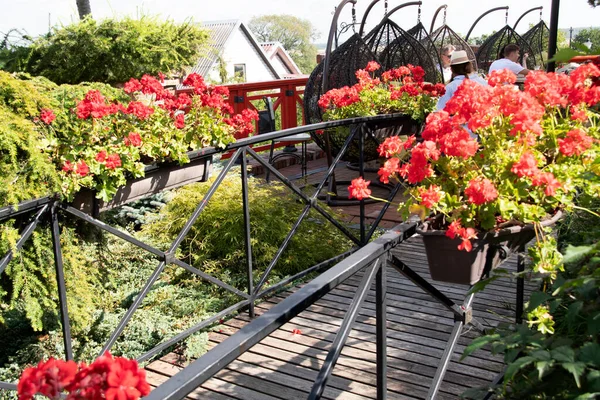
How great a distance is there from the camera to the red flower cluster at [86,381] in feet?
2.45

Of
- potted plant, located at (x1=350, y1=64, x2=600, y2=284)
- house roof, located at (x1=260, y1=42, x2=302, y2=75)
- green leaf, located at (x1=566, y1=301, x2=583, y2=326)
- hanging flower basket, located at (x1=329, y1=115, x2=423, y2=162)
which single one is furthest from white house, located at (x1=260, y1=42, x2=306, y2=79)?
green leaf, located at (x1=566, y1=301, x2=583, y2=326)

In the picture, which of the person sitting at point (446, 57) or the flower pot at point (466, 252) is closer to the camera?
the flower pot at point (466, 252)

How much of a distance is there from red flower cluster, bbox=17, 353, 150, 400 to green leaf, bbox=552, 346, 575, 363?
0.71 metres

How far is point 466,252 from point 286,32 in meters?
71.2

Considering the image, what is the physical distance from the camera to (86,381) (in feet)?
2.51

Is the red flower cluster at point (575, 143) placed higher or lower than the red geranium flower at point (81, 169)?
higher

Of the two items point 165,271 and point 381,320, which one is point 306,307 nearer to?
point 381,320

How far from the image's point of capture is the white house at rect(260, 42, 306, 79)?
164ft

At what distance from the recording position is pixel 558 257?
59.4 inches

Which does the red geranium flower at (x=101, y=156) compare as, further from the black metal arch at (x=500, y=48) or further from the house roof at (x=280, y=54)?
Result: the house roof at (x=280, y=54)

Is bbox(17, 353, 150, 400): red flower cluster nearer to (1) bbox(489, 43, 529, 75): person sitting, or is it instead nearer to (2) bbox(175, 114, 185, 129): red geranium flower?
(2) bbox(175, 114, 185, 129): red geranium flower

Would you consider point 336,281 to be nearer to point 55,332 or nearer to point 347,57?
point 55,332

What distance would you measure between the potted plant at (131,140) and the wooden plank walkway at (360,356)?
851mm

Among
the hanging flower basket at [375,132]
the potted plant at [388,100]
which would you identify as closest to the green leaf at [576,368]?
the hanging flower basket at [375,132]
